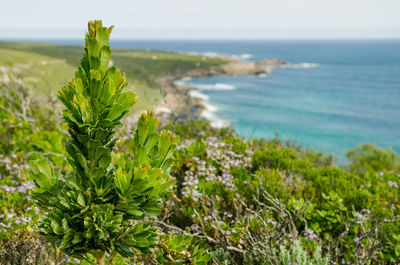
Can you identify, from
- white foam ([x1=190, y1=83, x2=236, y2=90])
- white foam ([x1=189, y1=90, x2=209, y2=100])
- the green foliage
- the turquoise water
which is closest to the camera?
the green foliage

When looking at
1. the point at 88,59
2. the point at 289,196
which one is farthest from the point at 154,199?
the point at 289,196

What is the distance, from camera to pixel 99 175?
1.78 m

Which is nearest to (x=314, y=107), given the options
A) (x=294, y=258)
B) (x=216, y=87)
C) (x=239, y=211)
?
(x=216, y=87)

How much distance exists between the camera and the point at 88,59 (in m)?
1.85

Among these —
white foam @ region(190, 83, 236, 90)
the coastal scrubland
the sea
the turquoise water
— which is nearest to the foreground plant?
the coastal scrubland

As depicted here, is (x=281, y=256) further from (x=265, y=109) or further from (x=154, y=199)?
(x=265, y=109)

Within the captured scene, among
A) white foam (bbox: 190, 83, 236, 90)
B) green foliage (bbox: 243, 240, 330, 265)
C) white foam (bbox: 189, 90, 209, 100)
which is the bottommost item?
white foam (bbox: 189, 90, 209, 100)

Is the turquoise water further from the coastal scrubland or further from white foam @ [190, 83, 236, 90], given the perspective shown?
the coastal scrubland

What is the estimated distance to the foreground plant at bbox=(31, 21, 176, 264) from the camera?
1.74m

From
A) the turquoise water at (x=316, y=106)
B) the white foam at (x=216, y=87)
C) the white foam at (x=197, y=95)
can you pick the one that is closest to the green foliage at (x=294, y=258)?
the turquoise water at (x=316, y=106)

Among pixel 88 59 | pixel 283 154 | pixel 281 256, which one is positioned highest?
pixel 88 59

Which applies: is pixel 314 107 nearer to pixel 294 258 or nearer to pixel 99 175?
pixel 294 258

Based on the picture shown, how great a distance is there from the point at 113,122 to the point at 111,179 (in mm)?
374

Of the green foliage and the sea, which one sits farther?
the sea
